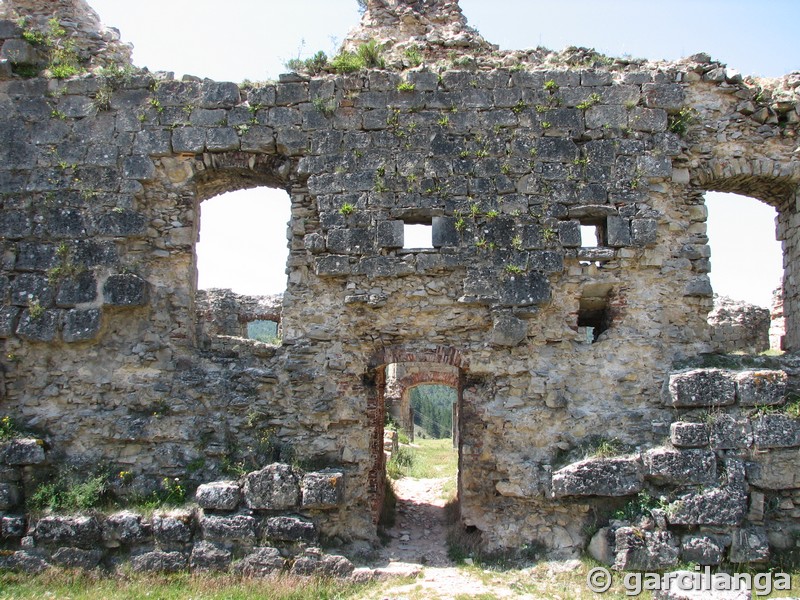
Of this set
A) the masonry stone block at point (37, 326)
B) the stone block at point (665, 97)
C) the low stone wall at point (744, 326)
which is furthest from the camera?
the low stone wall at point (744, 326)

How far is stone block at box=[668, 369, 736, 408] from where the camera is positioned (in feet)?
23.4

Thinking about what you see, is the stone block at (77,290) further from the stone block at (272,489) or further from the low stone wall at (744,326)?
the low stone wall at (744,326)

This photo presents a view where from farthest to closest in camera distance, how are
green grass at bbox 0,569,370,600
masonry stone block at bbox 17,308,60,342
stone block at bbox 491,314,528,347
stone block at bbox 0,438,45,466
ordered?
masonry stone block at bbox 17,308,60,342 < stone block at bbox 491,314,528,347 < stone block at bbox 0,438,45,466 < green grass at bbox 0,569,370,600

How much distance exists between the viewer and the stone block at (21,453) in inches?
289

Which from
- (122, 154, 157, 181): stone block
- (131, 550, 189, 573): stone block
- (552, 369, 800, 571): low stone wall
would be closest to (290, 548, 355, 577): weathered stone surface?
(131, 550, 189, 573): stone block

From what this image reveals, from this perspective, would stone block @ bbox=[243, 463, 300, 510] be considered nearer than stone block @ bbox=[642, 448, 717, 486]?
No

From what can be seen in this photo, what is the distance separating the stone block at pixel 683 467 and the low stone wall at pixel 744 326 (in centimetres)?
766

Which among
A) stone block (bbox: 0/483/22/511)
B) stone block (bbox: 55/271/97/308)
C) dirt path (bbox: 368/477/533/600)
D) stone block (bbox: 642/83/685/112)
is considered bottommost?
dirt path (bbox: 368/477/533/600)

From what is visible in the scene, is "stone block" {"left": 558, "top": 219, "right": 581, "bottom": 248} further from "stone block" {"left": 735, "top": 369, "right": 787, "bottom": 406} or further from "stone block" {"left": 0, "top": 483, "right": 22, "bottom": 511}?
"stone block" {"left": 0, "top": 483, "right": 22, "bottom": 511}

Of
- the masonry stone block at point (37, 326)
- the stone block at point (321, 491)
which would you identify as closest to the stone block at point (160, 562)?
the stone block at point (321, 491)

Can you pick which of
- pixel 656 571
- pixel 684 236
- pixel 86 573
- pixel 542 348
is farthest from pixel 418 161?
pixel 86 573

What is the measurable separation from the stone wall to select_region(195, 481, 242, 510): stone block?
31 centimetres

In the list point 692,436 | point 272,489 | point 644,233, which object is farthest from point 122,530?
point 644,233

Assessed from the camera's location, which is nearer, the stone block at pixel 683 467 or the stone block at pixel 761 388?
the stone block at pixel 683 467
